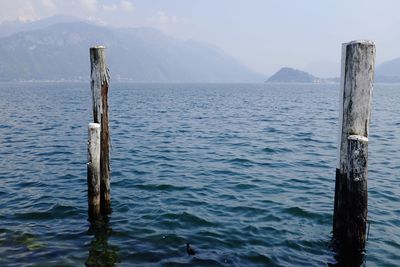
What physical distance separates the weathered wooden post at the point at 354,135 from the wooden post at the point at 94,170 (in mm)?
6037

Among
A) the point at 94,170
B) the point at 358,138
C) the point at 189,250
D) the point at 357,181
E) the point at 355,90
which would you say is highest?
the point at 355,90

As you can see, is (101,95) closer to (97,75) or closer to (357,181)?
(97,75)

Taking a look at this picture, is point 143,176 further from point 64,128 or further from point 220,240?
point 64,128

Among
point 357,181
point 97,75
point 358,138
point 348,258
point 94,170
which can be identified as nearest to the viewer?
point 358,138

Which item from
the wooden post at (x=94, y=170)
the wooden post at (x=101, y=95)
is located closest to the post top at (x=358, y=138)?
the wooden post at (x=94, y=170)

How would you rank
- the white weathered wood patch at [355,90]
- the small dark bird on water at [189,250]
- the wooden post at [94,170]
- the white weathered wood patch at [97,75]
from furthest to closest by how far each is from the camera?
the white weathered wood patch at [97,75], the wooden post at [94,170], the small dark bird on water at [189,250], the white weathered wood patch at [355,90]

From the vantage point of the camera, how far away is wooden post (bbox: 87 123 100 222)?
419 inches

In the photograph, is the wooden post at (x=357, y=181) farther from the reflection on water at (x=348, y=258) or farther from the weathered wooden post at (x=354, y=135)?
the reflection on water at (x=348, y=258)

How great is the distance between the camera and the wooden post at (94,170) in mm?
10633

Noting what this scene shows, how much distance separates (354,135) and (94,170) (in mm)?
6515

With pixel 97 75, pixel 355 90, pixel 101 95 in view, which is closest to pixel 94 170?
pixel 101 95

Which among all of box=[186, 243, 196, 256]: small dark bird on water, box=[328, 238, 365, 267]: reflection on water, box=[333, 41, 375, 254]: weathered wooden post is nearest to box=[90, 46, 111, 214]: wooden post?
box=[186, 243, 196, 256]: small dark bird on water

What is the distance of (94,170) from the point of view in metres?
10.8

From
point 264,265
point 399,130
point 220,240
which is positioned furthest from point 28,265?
point 399,130
